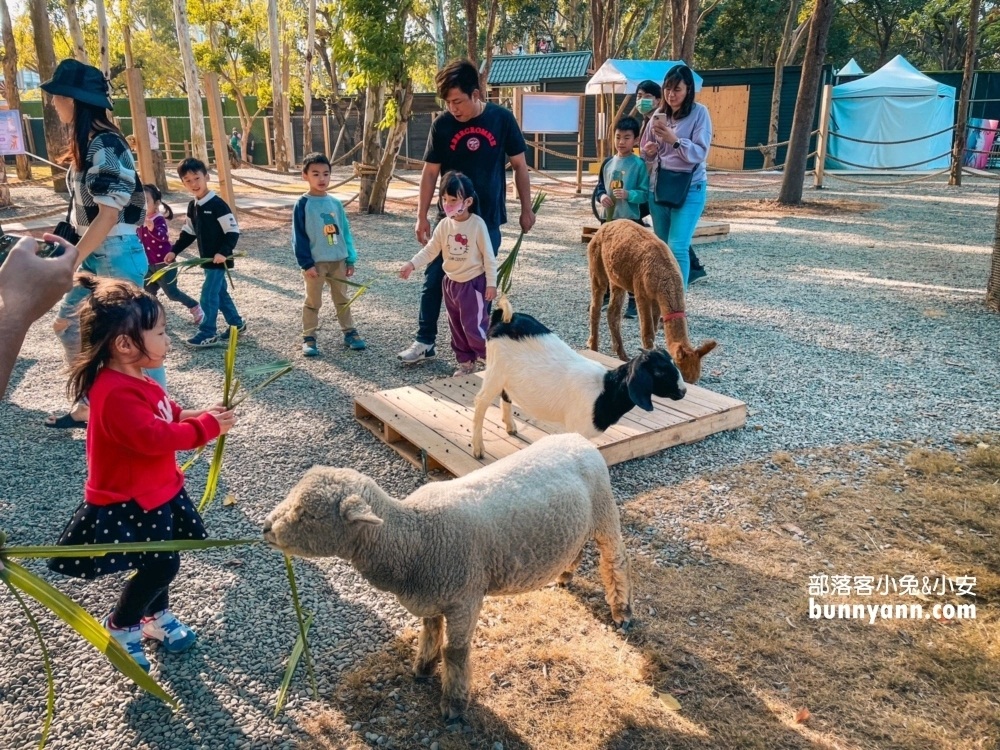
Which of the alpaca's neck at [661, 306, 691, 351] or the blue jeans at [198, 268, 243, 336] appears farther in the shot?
the blue jeans at [198, 268, 243, 336]

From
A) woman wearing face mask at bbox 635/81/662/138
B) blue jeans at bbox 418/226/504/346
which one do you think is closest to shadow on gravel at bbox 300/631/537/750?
blue jeans at bbox 418/226/504/346

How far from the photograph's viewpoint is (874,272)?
9.16 metres

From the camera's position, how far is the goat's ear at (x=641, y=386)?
Result: 11.5 ft

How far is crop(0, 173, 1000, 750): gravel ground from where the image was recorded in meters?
2.62

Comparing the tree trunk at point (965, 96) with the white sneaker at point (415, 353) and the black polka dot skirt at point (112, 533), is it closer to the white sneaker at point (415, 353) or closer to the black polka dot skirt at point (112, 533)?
the white sneaker at point (415, 353)

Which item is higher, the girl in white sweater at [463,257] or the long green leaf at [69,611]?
the girl in white sweater at [463,257]

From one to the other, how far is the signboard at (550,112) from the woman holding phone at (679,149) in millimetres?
11082

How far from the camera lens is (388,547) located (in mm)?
2256

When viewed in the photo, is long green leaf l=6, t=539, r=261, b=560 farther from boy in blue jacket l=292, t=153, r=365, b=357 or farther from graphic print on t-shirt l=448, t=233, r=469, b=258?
boy in blue jacket l=292, t=153, r=365, b=357

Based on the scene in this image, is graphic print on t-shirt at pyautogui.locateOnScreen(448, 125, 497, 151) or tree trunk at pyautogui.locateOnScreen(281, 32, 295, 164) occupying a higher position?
tree trunk at pyautogui.locateOnScreen(281, 32, 295, 164)

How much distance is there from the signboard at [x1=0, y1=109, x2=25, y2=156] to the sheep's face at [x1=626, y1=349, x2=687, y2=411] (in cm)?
1319

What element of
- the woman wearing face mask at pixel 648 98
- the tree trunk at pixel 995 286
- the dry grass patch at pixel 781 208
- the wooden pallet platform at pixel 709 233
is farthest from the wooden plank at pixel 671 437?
the dry grass patch at pixel 781 208

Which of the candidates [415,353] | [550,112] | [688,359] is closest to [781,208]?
[550,112]

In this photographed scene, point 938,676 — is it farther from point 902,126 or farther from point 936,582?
point 902,126
